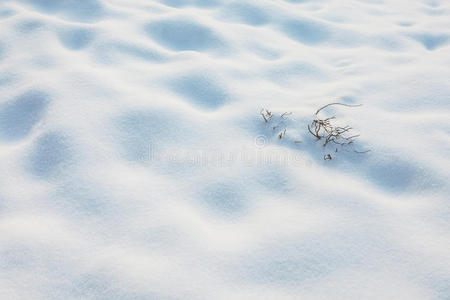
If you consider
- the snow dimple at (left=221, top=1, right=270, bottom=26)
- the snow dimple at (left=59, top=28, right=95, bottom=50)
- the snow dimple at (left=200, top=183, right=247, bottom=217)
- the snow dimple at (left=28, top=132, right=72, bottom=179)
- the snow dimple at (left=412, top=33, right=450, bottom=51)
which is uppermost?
the snow dimple at (left=221, top=1, right=270, bottom=26)

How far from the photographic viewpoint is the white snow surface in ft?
3.25

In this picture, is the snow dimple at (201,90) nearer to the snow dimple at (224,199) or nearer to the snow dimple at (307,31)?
the snow dimple at (224,199)

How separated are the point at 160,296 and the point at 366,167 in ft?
2.88

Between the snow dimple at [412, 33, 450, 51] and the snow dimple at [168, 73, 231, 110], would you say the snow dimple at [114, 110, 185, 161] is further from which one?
the snow dimple at [412, 33, 450, 51]

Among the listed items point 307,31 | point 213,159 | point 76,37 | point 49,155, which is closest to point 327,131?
point 213,159

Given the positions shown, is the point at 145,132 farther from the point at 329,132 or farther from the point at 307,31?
the point at 307,31

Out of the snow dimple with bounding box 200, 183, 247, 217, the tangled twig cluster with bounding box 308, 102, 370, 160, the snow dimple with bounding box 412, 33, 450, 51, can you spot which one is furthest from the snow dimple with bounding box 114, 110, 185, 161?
the snow dimple with bounding box 412, 33, 450, 51

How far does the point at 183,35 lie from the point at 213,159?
950 mm

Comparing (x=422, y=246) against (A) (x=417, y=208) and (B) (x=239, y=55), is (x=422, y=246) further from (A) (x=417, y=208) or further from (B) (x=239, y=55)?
(B) (x=239, y=55)

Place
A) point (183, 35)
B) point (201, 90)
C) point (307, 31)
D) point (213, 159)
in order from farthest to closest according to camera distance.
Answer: point (307, 31)
point (183, 35)
point (201, 90)
point (213, 159)

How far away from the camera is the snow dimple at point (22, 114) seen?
1398mm

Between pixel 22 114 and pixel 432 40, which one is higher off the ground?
pixel 432 40

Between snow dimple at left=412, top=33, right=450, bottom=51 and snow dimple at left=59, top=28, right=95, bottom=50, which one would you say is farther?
snow dimple at left=412, top=33, right=450, bottom=51

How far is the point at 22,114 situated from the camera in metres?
1.45
